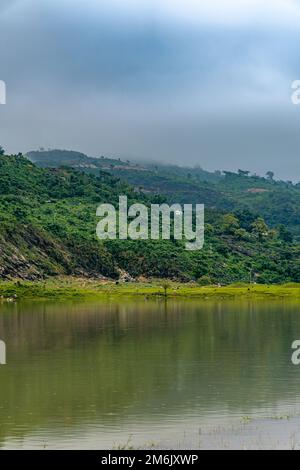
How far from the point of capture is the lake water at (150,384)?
33.7 m

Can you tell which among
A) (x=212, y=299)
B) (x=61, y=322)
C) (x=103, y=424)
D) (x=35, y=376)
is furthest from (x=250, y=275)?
(x=103, y=424)

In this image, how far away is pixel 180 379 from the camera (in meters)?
48.4

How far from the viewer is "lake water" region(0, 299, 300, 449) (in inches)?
1326

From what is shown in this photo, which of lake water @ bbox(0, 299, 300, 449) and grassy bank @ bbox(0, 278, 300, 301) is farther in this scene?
grassy bank @ bbox(0, 278, 300, 301)

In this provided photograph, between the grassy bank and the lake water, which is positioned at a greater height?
the grassy bank

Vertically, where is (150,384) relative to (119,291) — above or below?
below

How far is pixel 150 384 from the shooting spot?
4691 centimetres

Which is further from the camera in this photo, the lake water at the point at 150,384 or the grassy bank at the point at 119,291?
the grassy bank at the point at 119,291

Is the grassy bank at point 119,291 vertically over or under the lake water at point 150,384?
over
